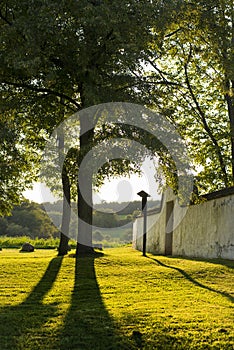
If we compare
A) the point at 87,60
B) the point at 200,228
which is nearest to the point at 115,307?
the point at 87,60

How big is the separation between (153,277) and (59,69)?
23.0ft

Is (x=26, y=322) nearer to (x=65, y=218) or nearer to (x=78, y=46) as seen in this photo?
(x=78, y=46)

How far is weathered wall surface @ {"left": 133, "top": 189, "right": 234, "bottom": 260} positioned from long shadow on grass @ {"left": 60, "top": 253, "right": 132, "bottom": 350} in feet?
24.5

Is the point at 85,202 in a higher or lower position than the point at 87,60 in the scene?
lower

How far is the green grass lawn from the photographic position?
19.1 ft

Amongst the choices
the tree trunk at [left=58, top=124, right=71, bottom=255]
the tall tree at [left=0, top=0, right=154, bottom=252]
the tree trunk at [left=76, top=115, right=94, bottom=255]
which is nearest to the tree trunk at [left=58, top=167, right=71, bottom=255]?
the tree trunk at [left=58, top=124, right=71, bottom=255]

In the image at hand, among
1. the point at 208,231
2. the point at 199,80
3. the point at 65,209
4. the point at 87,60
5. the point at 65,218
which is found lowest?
the point at 208,231

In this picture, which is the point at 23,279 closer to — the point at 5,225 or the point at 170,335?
the point at 170,335

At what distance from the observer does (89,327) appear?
6.29 meters

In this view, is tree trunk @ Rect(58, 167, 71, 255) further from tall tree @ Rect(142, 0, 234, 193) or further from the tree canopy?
tall tree @ Rect(142, 0, 234, 193)

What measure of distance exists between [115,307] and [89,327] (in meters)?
1.29

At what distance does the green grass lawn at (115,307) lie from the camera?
582 centimetres

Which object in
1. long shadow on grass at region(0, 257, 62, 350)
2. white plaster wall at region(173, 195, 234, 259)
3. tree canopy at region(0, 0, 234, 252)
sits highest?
tree canopy at region(0, 0, 234, 252)

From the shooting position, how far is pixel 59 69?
13.8 m
